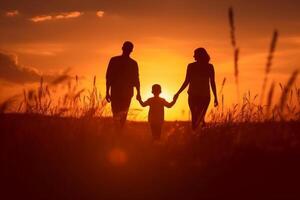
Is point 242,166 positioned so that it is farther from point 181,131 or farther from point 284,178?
point 181,131

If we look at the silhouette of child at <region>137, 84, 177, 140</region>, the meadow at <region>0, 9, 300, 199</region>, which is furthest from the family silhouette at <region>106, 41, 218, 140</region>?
the meadow at <region>0, 9, 300, 199</region>

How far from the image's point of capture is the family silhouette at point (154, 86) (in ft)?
A: 31.2

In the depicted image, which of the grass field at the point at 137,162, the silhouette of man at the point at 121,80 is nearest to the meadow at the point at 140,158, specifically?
the grass field at the point at 137,162

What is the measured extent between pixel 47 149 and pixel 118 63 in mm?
4321

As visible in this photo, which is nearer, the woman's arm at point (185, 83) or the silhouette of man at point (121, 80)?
the silhouette of man at point (121, 80)

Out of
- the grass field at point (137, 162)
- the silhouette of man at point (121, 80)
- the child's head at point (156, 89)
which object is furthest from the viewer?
the child's head at point (156, 89)

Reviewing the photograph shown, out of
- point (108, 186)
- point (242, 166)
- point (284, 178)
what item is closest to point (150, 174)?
point (108, 186)

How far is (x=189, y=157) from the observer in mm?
5797

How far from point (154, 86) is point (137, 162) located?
468 cm

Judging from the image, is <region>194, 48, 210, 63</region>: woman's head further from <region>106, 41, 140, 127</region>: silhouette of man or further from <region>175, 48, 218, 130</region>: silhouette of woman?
<region>106, 41, 140, 127</region>: silhouette of man

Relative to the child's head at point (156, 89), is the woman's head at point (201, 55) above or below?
above

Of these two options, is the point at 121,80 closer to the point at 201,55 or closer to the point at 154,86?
the point at 154,86

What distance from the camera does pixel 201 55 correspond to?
32.0 ft

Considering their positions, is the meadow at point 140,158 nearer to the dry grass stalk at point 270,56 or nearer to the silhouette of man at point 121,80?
the dry grass stalk at point 270,56
